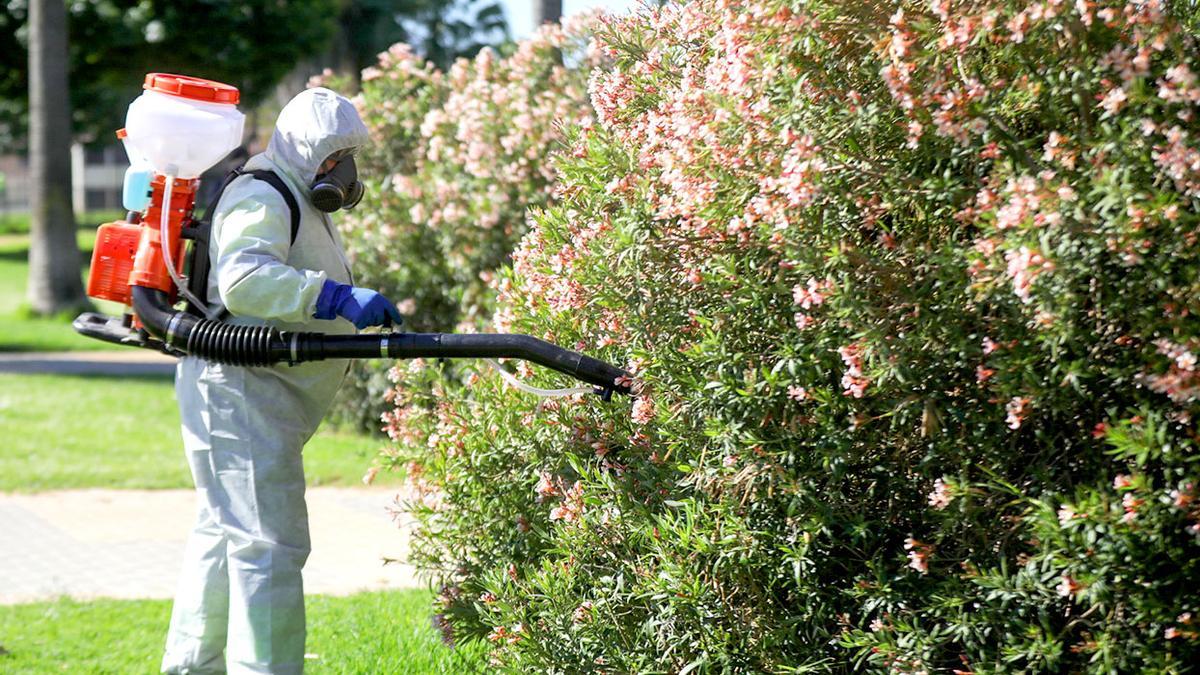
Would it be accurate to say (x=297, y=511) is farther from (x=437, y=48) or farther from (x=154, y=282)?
(x=437, y=48)

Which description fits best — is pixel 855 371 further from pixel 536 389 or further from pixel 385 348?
pixel 385 348

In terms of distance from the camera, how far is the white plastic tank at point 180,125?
12.9 feet

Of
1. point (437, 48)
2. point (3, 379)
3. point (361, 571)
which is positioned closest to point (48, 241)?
point (3, 379)

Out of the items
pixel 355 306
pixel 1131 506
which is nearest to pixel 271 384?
pixel 355 306

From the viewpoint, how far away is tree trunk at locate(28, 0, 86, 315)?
55.3 ft

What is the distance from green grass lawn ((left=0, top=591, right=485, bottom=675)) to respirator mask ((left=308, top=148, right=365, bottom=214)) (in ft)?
5.40

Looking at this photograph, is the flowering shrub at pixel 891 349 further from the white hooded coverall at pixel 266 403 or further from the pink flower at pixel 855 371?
the white hooded coverall at pixel 266 403

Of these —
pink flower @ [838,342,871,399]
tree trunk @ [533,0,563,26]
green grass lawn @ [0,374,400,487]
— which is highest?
tree trunk @ [533,0,563,26]

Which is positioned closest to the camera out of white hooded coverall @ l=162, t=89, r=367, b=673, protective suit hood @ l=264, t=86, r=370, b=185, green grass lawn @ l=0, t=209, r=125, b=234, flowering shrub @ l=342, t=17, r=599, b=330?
white hooded coverall @ l=162, t=89, r=367, b=673

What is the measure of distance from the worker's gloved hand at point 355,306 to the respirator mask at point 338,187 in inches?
12.7

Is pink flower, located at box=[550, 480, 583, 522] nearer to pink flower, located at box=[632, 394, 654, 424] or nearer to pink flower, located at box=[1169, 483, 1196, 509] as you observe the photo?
pink flower, located at box=[632, 394, 654, 424]

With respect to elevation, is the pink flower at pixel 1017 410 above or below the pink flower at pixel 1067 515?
above

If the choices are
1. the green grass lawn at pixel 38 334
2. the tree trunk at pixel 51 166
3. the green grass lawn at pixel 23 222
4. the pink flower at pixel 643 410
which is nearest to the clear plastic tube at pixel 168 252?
the pink flower at pixel 643 410

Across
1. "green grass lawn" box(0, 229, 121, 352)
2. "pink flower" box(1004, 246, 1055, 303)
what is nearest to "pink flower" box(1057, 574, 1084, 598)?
"pink flower" box(1004, 246, 1055, 303)
